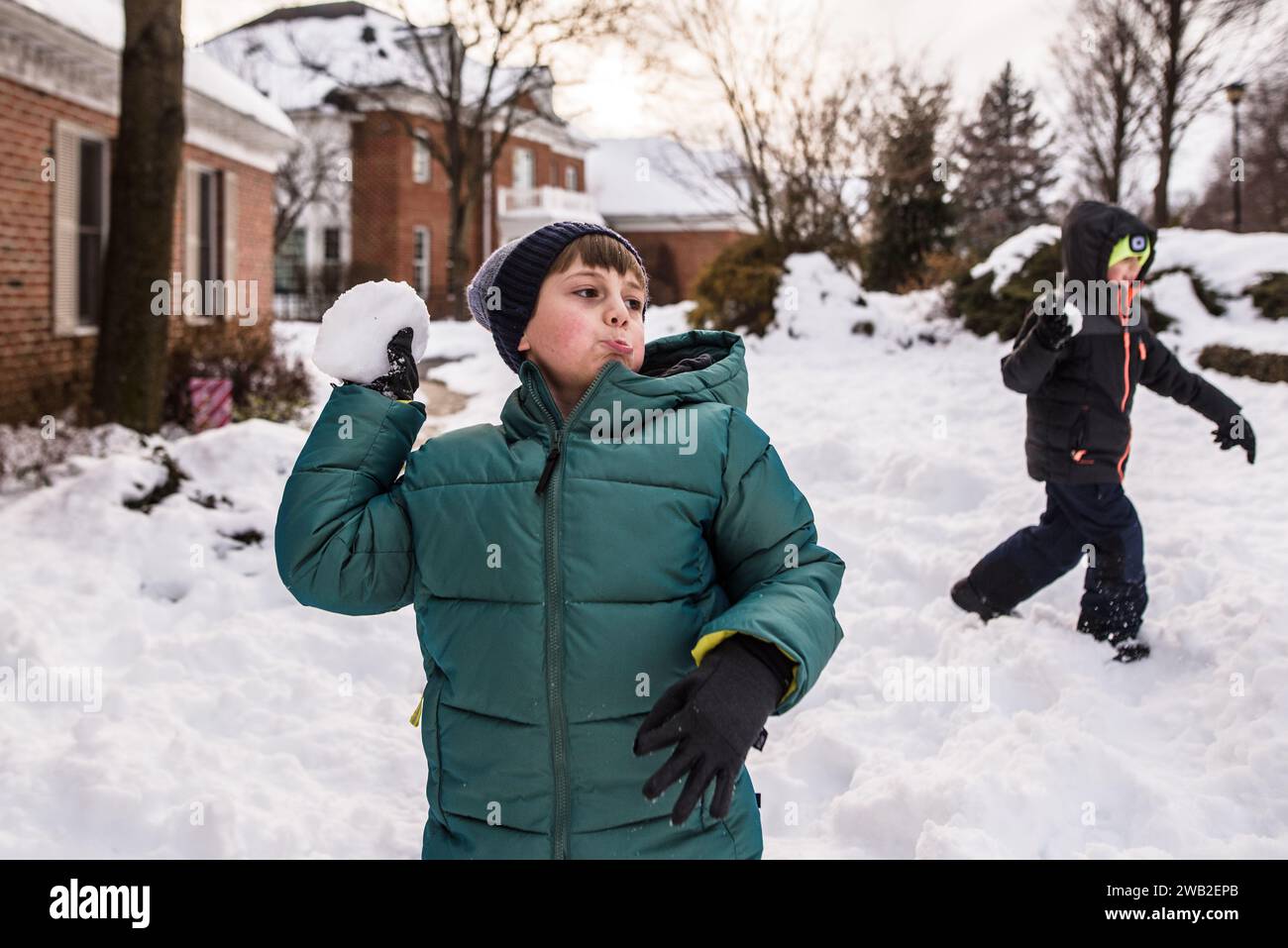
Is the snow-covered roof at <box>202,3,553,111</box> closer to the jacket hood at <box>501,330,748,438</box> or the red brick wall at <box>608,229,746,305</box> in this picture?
the red brick wall at <box>608,229,746,305</box>

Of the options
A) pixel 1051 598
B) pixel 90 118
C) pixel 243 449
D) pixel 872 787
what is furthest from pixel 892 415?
pixel 90 118

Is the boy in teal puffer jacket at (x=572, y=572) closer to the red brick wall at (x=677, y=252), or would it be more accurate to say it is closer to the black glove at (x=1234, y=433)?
the black glove at (x=1234, y=433)

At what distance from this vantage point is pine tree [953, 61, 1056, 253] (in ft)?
114

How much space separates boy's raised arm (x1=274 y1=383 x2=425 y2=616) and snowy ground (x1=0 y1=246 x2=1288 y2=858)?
1.76 meters

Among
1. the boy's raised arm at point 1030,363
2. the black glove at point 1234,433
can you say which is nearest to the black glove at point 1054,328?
the boy's raised arm at point 1030,363

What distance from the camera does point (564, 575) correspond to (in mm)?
1902

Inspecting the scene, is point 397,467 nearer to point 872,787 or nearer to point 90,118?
point 872,787

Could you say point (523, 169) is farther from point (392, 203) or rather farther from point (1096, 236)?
point (1096, 236)

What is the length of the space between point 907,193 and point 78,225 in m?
12.7

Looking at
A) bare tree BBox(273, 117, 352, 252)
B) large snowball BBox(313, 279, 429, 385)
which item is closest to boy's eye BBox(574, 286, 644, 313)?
large snowball BBox(313, 279, 429, 385)

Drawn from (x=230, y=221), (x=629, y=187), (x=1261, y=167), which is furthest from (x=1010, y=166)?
(x=230, y=221)

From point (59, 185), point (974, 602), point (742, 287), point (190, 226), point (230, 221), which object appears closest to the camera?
point (974, 602)

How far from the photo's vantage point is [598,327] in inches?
83.0

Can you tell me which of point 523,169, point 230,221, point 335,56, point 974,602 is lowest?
point 974,602
